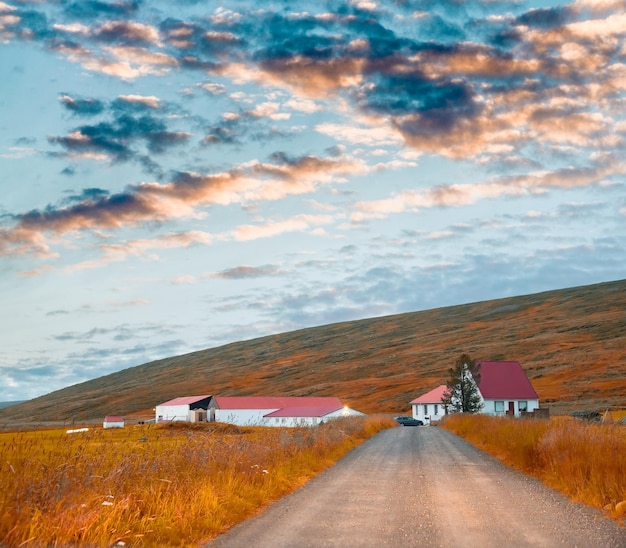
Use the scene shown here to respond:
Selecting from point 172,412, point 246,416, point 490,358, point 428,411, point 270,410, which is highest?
point 490,358

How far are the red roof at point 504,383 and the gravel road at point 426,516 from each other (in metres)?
72.6

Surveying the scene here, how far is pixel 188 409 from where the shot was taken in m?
134

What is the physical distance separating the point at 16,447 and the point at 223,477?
5.59m

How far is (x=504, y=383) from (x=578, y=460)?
7988 cm

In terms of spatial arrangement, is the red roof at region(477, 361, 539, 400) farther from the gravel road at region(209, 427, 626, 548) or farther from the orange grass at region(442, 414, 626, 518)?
the gravel road at region(209, 427, 626, 548)

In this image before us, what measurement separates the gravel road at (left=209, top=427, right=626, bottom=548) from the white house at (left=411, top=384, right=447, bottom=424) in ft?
316

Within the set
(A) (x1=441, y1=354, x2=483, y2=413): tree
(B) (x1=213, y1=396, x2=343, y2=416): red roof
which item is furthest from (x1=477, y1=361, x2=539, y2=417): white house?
(B) (x1=213, y1=396, x2=343, y2=416): red roof

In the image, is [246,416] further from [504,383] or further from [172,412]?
[504,383]

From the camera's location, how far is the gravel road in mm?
11508

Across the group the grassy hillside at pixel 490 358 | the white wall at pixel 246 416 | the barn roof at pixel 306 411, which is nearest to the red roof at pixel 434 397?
the grassy hillside at pixel 490 358

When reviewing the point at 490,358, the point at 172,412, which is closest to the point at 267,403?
the point at 172,412

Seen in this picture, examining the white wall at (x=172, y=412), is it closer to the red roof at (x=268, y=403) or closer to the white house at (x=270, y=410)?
the white house at (x=270, y=410)

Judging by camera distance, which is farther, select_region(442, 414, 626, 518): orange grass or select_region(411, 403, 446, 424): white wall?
select_region(411, 403, 446, 424): white wall

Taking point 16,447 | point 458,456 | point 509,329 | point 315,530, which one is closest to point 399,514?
point 315,530
